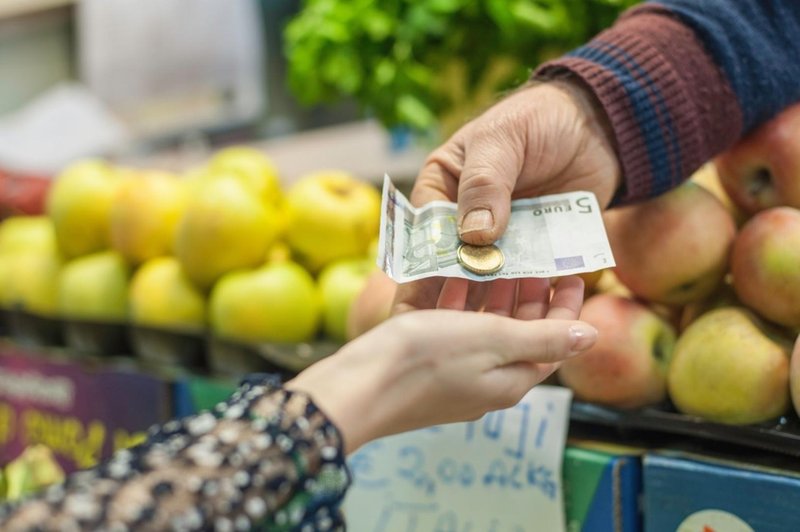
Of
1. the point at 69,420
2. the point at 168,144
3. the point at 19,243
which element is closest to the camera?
the point at 69,420

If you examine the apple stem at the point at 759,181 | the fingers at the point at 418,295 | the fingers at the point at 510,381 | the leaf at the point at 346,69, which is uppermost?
the leaf at the point at 346,69

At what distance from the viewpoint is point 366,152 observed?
2.54 meters

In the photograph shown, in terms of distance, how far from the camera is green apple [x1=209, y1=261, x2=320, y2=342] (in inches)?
49.6

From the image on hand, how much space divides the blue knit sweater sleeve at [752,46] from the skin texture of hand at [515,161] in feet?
0.48

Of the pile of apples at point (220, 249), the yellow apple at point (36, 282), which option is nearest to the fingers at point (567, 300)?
the pile of apples at point (220, 249)

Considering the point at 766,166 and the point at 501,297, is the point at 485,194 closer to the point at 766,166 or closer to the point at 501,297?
the point at 501,297

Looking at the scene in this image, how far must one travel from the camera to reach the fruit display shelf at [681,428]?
70cm

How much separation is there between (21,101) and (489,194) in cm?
340

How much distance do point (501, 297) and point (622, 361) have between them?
0.19 m

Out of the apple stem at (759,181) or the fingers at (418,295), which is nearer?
the fingers at (418,295)

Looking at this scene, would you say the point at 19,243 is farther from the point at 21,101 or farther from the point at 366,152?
the point at 21,101

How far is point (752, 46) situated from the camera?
86 centimetres

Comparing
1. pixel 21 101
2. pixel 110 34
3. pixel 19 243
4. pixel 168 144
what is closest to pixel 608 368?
pixel 19 243

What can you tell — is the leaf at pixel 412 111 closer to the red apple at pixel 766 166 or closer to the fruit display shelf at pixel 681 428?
the red apple at pixel 766 166
